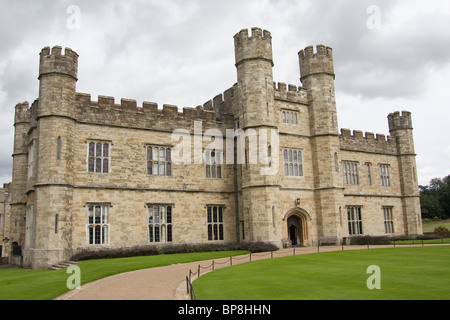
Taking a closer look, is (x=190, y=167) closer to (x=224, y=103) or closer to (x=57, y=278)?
(x=224, y=103)

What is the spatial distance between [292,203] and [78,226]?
14.2m

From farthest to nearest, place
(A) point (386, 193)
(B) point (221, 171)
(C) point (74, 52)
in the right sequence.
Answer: (A) point (386, 193), (B) point (221, 171), (C) point (74, 52)

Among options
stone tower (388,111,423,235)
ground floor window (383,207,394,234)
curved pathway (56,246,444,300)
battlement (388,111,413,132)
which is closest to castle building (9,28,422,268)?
ground floor window (383,207,394,234)

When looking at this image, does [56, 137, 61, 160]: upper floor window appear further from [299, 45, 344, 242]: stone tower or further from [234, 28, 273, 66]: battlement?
[299, 45, 344, 242]: stone tower

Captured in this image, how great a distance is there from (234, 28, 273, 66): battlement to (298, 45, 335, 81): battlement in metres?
4.46

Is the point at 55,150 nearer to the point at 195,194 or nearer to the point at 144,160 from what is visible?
the point at 144,160

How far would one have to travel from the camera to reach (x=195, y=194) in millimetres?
25984

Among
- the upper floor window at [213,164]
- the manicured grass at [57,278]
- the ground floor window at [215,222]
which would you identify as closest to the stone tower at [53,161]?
the manicured grass at [57,278]

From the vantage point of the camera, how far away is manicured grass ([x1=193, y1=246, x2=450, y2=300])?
32.4 ft

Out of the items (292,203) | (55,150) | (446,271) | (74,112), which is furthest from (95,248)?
(446,271)

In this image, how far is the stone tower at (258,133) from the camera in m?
25.1

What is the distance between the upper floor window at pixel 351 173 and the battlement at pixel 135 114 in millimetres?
12456

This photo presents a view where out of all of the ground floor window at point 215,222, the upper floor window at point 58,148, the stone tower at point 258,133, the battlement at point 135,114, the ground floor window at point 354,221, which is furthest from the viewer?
the ground floor window at point 354,221

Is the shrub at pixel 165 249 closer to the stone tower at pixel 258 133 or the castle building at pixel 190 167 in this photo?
the castle building at pixel 190 167
